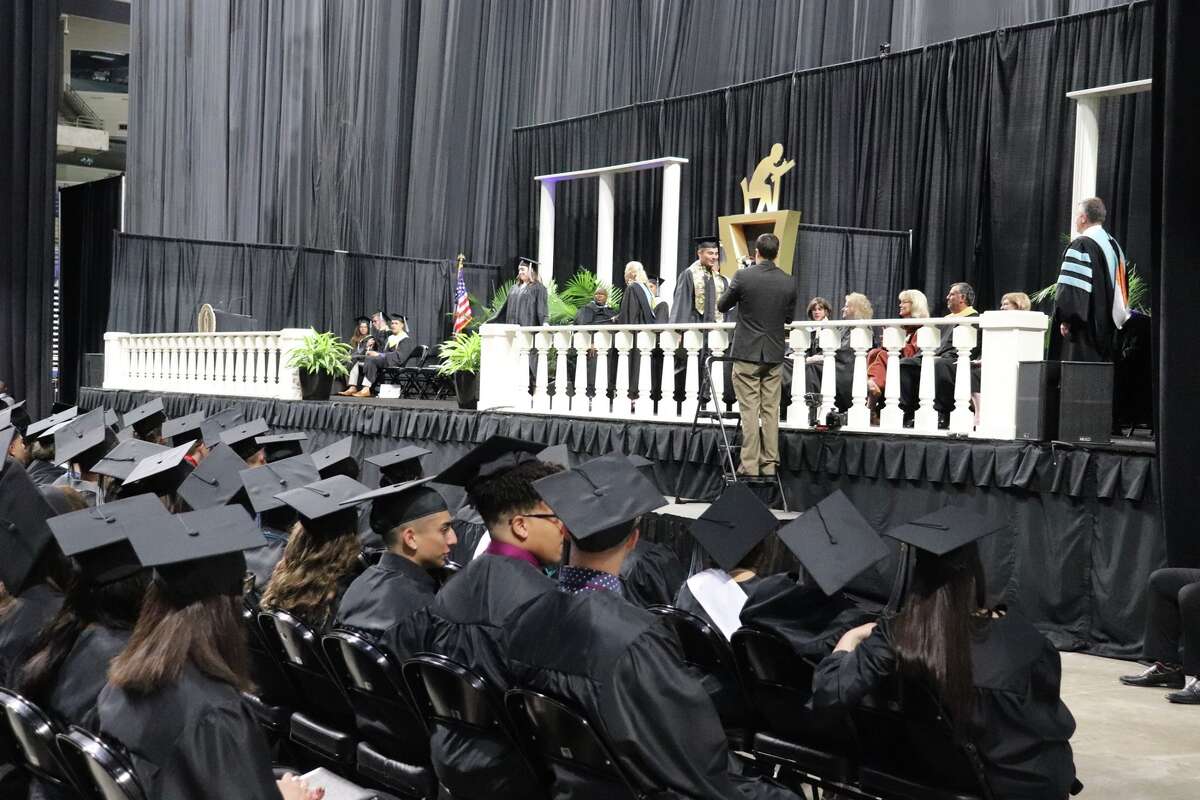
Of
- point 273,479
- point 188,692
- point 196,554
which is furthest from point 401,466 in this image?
point 188,692

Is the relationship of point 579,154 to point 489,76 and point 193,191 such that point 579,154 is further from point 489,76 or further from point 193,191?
point 193,191

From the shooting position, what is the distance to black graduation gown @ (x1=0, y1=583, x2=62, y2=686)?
119 inches

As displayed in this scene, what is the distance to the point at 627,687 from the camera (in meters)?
2.50

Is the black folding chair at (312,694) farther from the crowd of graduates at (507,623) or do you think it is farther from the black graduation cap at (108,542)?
the black graduation cap at (108,542)

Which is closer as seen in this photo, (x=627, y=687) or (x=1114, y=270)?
(x=627, y=687)

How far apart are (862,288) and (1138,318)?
438cm

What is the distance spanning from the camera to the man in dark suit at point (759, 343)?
7.95 m

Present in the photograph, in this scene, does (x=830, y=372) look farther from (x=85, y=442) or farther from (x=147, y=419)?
(x=85, y=442)

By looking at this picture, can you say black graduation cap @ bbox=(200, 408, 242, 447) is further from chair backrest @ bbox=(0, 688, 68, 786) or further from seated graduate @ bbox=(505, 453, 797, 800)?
→ seated graduate @ bbox=(505, 453, 797, 800)

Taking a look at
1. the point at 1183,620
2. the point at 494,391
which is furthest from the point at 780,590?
the point at 494,391

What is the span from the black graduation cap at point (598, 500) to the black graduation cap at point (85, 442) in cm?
408

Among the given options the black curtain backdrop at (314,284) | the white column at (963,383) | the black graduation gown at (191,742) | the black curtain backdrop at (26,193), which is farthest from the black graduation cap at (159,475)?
the black curtain backdrop at (314,284)

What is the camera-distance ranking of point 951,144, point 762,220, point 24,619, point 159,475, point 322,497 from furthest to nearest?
point 762,220
point 951,144
point 159,475
point 322,497
point 24,619

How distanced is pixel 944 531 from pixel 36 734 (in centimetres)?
196
